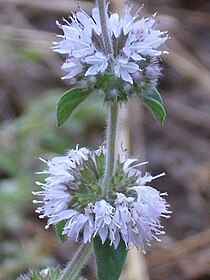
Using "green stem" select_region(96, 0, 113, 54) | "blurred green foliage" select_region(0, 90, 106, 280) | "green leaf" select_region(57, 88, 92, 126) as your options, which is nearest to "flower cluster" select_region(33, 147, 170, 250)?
"green leaf" select_region(57, 88, 92, 126)

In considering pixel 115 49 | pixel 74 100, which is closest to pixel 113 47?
pixel 115 49

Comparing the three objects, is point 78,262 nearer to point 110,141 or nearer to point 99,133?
point 110,141

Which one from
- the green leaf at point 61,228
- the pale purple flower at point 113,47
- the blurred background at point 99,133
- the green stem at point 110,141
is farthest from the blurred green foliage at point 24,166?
the pale purple flower at point 113,47

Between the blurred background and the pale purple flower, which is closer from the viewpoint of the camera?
the pale purple flower

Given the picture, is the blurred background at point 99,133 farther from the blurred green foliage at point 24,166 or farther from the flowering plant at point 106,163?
the flowering plant at point 106,163

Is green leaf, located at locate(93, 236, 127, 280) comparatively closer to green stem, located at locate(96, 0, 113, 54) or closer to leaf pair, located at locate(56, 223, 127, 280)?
leaf pair, located at locate(56, 223, 127, 280)

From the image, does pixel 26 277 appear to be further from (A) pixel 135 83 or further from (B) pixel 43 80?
(B) pixel 43 80

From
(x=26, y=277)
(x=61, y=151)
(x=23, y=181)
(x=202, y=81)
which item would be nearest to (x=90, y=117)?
(x=61, y=151)

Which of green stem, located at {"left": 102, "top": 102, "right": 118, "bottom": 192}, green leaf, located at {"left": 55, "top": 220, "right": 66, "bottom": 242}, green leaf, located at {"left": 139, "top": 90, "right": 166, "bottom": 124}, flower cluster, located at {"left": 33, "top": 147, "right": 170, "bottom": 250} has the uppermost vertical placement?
green leaf, located at {"left": 139, "top": 90, "right": 166, "bottom": 124}
